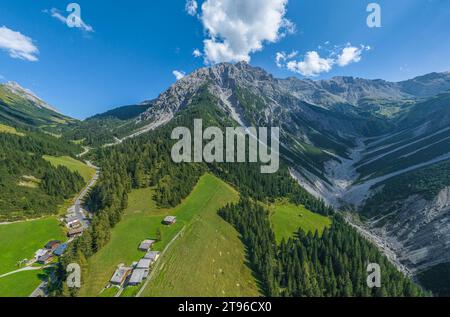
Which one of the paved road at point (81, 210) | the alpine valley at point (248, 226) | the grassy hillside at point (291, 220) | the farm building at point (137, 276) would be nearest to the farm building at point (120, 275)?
the alpine valley at point (248, 226)

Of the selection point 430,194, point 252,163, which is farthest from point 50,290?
point 430,194

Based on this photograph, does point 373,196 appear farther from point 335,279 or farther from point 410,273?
point 335,279

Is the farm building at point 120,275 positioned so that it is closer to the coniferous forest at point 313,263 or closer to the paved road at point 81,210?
the paved road at point 81,210

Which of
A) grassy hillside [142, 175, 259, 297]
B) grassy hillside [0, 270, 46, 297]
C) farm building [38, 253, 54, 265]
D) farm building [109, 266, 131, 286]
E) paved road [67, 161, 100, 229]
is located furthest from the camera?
paved road [67, 161, 100, 229]

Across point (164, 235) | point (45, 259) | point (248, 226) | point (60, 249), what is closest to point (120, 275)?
point (164, 235)

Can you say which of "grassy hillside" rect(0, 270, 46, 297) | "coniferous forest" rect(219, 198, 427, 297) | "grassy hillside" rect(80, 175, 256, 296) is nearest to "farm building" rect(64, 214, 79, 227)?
"grassy hillside" rect(80, 175, 256, 296)

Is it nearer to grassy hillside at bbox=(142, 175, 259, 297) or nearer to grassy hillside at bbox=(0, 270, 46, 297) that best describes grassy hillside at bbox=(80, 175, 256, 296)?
grassy hillside at bbox=(142, 175, 259, 297)

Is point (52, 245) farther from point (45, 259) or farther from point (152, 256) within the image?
point (152, 256)
